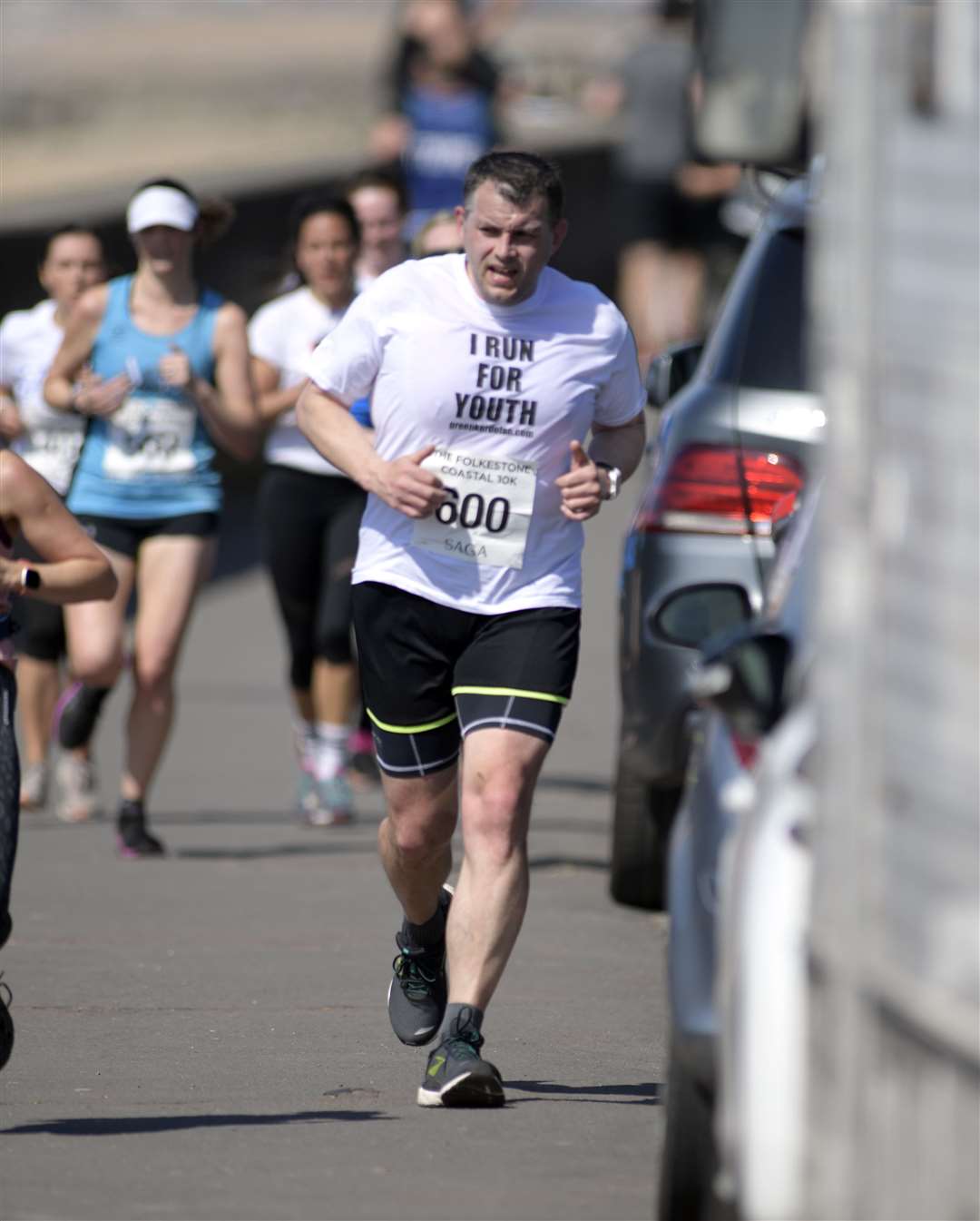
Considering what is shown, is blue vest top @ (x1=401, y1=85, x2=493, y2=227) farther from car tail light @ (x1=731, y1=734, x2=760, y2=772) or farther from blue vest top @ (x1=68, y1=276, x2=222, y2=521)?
car tail light @ (x1=731, y1=734, x2=760, y2=772)

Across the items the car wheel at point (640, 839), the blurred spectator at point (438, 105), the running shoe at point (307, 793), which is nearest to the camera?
the car wheel at point (640, 839)

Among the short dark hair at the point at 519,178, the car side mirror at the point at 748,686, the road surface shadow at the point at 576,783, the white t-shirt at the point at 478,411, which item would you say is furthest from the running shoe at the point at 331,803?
the car side mirror at the point at 748,686

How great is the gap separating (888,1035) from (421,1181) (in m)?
2.34

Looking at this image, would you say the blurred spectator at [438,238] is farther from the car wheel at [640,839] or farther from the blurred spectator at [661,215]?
the blurred spectator at [661,215]

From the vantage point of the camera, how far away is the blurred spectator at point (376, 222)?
12258 millimetres

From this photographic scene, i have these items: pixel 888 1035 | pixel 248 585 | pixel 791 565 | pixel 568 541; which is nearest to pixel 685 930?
pixel 791 565

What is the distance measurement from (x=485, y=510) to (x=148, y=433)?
4.15m

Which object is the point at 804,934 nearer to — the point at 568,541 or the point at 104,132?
the point at 568,541

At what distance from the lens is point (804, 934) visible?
13.2 feet

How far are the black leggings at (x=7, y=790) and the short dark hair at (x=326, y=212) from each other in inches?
209

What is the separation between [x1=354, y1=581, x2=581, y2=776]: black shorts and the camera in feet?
22.5

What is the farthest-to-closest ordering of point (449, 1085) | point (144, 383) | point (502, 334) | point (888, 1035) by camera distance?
1. point (144, 383)
2. point (502, 334)
3. point (449, 1085)
4. point (888, 1035)

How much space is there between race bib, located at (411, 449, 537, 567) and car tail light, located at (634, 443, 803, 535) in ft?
3.92

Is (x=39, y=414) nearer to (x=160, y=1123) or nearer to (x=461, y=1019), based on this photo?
(x=461, y=1019)
